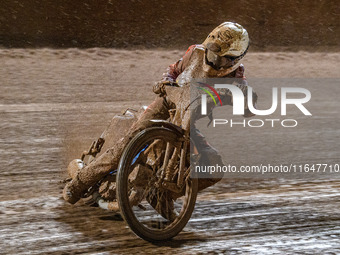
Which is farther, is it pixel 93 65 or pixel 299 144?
pixel 93 65

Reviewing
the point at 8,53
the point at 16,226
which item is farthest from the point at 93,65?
the point at 16,226

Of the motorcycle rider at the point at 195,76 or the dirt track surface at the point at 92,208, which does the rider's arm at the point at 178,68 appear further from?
the dirt track surface at the point at 92,208

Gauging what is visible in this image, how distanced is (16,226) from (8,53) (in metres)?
10.4

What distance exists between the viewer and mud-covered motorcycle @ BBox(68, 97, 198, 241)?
4.60 m

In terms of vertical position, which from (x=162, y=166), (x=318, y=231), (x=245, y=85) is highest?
(x=245, y=85)

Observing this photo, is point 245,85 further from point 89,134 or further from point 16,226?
point 89,134

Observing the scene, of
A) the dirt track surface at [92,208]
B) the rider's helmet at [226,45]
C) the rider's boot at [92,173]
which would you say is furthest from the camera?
the rider's boot at [92,173]

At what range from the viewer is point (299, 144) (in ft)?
28.8

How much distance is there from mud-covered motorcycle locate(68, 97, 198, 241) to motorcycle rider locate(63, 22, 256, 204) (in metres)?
0.12

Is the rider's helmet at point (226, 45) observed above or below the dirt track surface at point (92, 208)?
above

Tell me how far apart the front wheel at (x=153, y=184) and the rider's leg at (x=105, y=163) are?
12.3 inches

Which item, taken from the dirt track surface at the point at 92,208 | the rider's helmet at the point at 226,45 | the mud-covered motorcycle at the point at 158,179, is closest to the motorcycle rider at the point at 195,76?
the rider's helmet at the point at 226,45

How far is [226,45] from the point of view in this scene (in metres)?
5.04

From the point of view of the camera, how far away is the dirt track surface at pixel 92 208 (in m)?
4.80
